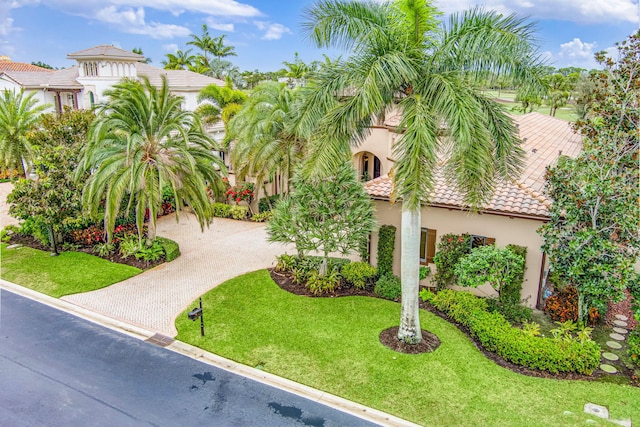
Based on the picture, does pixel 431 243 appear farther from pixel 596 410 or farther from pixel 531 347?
pixel 596 410

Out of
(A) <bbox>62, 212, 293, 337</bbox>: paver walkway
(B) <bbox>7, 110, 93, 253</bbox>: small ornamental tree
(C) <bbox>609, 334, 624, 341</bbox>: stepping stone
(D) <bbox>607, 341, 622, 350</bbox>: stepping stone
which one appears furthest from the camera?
(B) <bbox>7, 110, 93, 253</bbox>: small ornamental tree

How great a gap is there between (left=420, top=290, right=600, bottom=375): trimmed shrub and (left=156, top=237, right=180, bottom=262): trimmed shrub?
41.2ft

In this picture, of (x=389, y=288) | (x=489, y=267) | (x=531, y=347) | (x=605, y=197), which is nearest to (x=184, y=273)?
(x=389, y=288)

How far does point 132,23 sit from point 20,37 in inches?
698

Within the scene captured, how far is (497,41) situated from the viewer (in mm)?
10789

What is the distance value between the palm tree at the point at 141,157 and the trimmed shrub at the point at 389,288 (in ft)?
25.1

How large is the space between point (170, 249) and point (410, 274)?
38.4 feet

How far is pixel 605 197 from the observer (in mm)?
12938

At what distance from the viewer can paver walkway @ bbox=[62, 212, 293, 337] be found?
15789mm

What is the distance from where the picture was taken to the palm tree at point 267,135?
2259 cm

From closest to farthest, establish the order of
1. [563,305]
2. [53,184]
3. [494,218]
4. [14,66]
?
[563,305] < [494,218] < [53,184] < [14,66]

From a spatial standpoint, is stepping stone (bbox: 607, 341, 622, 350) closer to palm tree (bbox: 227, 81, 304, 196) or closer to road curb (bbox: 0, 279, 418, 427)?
road curb (bbox: 0, 279, 418, 427)

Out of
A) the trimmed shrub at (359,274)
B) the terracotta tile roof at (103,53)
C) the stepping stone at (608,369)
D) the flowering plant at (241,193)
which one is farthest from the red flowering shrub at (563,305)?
the terracotta tile roof at (103,53)

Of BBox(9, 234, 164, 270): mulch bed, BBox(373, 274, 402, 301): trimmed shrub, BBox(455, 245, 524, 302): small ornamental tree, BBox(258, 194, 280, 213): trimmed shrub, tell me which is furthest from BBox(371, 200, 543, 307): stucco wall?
BBox(258, 194, 280, 213): trimmed shrub
